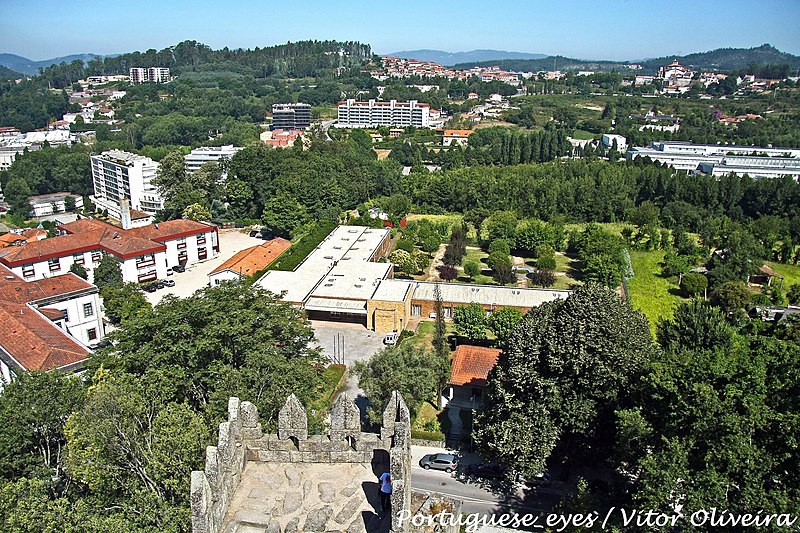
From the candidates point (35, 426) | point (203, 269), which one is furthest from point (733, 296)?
point (203, 269)

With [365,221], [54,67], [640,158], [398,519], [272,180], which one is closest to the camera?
[398,519]

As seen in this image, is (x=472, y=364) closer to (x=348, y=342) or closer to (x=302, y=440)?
(x=348, y=342)

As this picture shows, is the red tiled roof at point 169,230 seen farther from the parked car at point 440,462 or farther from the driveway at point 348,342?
the parked car at point 440,462

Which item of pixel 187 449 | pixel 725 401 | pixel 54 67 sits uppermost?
pixel 54 67

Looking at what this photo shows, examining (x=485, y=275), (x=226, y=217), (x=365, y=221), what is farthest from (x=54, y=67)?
(x=485, y=275)

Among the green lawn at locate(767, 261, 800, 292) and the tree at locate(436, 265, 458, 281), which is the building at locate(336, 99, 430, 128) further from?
the green lawn at locate(767, 261, 800, 292)

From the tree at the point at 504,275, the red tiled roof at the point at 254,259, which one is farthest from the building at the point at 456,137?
the tree at the point at 504,275

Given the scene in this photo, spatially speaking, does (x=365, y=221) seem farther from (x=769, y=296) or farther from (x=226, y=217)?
(x=769, y=296)
